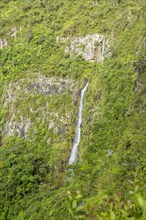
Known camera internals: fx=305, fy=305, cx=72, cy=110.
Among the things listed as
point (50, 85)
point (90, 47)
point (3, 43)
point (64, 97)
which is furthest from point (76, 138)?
point (3, 43)

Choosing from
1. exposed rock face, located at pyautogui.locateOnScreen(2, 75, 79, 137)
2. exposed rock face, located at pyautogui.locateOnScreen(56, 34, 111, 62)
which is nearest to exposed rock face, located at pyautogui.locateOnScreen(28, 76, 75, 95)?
exposed rock face, located at pyautogui.locateOnScreen(2, 75, 79, 137)

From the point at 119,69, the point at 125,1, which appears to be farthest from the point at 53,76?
the point at 125,1

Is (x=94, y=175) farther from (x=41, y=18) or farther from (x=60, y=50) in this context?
(x=41, y=18)

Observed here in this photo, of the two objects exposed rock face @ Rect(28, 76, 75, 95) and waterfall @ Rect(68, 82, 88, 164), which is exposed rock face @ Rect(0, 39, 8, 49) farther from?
waterfall @ Rect(68, 82, 88, 164)

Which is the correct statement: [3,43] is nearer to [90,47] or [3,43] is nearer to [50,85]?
[50,85]

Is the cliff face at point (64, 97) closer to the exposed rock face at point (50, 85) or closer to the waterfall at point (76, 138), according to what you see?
the exposed rock face at point (50, 85)

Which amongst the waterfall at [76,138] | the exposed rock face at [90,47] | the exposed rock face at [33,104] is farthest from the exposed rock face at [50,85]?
the exposed rock face at [90,47]

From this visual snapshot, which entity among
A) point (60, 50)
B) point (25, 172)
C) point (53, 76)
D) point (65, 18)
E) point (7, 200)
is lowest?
point (7, 200)
